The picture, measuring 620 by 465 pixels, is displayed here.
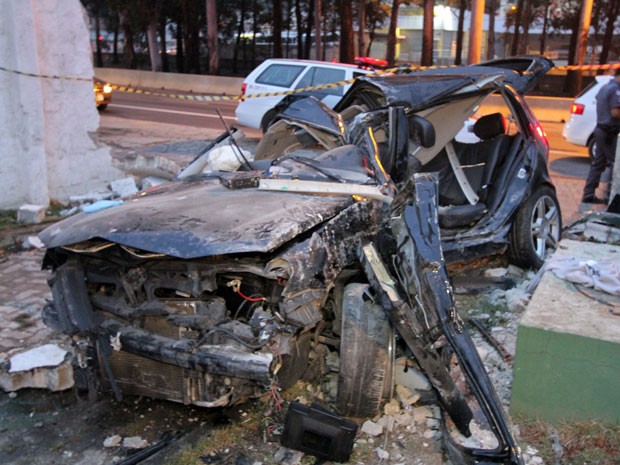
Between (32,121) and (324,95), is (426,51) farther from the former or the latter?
(32,121)

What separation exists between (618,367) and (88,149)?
7.20 meters

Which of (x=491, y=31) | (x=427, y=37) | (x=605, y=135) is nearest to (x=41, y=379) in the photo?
(x=605, y=135)

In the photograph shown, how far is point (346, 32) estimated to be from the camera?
1011 inches

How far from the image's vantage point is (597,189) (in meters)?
9.18

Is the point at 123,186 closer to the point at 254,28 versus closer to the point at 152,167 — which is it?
the point at 152,167

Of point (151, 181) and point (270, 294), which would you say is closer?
point (270, 294)

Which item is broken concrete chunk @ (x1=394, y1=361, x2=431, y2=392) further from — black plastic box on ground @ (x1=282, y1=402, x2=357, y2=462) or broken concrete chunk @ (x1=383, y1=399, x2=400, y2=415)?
black plastic box on ground @ (x1=282, y1=402, x2=357, y2=462)

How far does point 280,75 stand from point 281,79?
122mm

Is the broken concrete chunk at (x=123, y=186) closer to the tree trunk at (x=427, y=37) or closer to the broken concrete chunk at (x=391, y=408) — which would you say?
the broken concrete chunk at (x=391, y=408)

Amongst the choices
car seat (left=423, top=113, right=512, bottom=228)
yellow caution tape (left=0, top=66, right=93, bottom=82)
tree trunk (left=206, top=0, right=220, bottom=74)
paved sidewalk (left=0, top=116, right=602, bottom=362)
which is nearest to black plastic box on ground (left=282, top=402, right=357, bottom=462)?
paved sidewalk (left=0, top=116, right=602, bottom=362)

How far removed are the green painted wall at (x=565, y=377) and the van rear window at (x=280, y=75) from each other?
976 centimetres

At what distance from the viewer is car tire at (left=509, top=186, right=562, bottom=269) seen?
572cm

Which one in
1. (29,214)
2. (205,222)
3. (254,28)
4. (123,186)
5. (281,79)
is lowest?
(29,214)

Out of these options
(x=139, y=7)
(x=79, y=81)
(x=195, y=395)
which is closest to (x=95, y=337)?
(x=195, y=395)
